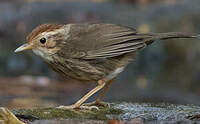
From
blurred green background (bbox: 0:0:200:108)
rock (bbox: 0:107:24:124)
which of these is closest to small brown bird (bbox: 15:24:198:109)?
rock (bbox: 0:107:24:124)

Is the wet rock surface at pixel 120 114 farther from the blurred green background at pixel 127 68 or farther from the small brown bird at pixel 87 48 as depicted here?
the blurred green background at pixel 127 68

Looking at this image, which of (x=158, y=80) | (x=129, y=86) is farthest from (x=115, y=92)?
(x=158, y=80)

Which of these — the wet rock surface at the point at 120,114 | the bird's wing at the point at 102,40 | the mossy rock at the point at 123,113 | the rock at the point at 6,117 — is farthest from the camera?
the bird's wing at the point at 102,40

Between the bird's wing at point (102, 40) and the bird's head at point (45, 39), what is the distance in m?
0.13

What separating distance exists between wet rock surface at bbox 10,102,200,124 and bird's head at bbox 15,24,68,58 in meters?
0.68

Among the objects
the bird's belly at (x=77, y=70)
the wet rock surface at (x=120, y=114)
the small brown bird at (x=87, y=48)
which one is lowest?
the wet rock surface at (x=120, y=114)

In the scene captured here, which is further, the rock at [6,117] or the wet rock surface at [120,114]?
the wet rock surface at [120,114]

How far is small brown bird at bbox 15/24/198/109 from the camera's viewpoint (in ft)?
18.0

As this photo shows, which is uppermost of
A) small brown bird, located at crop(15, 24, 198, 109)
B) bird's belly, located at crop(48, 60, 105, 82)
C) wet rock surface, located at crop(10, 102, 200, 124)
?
small brown bird, located at crop(15, 24, 198, 109)

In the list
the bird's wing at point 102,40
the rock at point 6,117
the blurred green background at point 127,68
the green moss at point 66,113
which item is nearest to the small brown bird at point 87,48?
the bird's wing at point 102,40

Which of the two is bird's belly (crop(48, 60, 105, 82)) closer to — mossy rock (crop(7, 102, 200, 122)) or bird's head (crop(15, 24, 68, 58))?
bird's head (crop(15, 24, 68, 58))

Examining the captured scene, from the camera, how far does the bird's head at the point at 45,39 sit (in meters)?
5.39

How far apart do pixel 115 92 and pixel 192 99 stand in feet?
5.12

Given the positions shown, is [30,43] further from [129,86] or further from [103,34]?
[129,86]
